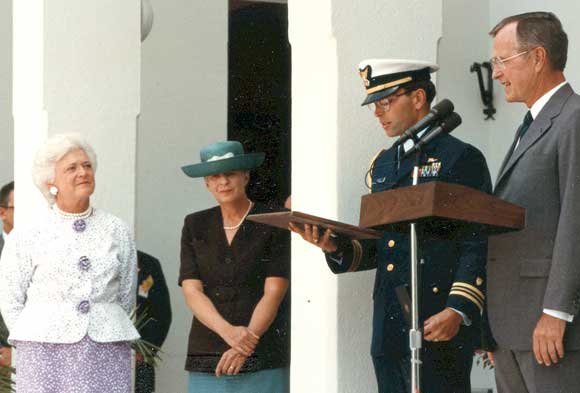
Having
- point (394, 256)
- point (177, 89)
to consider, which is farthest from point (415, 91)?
point (177, 89)

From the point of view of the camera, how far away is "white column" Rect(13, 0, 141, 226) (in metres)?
8.41

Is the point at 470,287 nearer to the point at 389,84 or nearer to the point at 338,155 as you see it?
the point at 389,84

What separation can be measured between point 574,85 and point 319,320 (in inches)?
112

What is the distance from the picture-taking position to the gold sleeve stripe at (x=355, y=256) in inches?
247

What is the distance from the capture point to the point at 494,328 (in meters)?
5.78

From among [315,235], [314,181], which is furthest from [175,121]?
[315,235]

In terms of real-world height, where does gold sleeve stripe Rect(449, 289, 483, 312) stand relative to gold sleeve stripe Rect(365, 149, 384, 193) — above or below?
below

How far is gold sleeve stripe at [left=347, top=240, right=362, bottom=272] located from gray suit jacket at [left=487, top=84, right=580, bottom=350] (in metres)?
0.64

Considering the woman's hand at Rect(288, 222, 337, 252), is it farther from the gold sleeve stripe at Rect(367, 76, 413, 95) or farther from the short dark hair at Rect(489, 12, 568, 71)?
the short dark hair at Rect(489, 12, 568, 71)

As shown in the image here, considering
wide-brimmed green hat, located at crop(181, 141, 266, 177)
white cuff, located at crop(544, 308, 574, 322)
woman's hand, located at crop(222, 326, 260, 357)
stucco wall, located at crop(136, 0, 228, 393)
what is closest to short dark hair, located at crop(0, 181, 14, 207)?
stucco wall, located at crop(136, 0, 228, 393)

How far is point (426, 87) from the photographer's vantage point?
6.29 metres

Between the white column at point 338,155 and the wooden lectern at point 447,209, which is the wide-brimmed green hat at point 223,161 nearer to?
the white column at point 338,155

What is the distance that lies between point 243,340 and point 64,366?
38.6 inches

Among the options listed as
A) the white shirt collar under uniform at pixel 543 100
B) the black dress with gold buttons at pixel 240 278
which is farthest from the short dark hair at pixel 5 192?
the white shirt collar under uniform at pixel 543 100
